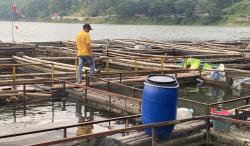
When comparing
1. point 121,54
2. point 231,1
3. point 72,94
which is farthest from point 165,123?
point 231,1

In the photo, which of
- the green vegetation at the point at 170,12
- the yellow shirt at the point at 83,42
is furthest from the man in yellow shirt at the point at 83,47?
the green vegetation at the point at 170,12

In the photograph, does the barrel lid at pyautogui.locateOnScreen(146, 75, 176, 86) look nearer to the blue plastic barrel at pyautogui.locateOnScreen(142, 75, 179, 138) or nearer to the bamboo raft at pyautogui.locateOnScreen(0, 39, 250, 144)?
the blue plastic barrel at pyautogui.locateOnScreen(142, 75, 179, 138)

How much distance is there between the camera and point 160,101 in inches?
328

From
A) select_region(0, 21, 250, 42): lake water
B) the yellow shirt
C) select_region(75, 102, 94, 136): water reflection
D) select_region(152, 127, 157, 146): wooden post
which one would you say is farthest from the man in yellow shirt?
select_region(0, 21, 250, 42): lake water

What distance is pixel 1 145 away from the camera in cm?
908

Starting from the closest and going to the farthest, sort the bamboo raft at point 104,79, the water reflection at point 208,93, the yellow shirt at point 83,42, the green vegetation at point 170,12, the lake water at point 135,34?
the bamboo raft at point 104,79 → the yellow shirt at point 83,42 → the water reflection at point 208,93 → the lake water at point 135,34 → the green vegetation at point 170,12

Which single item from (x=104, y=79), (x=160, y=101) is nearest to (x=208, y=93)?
(x=104, y=79)

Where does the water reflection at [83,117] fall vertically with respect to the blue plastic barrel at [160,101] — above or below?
below

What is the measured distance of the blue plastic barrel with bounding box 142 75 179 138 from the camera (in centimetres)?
830

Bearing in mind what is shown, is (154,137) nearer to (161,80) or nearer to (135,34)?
(161,80)

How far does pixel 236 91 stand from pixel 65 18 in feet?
542

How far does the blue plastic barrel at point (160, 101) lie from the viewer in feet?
27.2

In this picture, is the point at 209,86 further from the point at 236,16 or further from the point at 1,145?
the point at 236,16

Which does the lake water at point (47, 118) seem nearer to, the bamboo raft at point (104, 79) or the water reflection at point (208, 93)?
the bamboo raft at point (104, 79)
